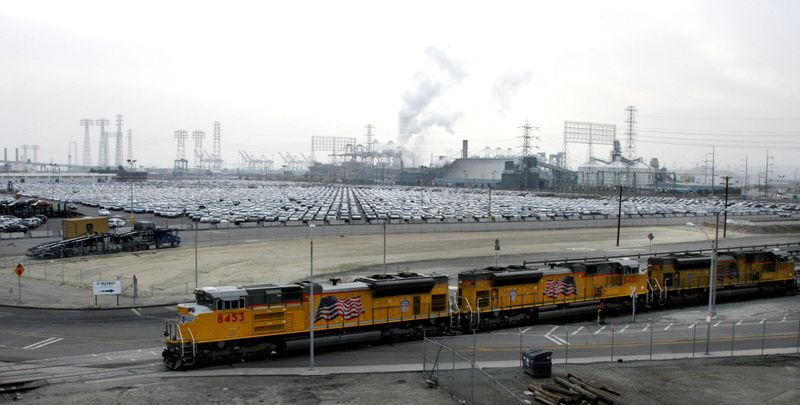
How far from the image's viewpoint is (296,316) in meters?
26.1

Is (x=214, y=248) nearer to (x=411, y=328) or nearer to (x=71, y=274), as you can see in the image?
(x=71, y=274)

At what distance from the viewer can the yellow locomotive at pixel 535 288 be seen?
30.9 meters

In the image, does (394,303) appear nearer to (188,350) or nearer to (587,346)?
(587,346)

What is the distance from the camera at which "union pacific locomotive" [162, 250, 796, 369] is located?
24.2 m

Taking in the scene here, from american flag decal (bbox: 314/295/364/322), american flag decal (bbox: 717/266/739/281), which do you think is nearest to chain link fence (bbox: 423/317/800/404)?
american flag decal (bbox: 314/295/364/322)

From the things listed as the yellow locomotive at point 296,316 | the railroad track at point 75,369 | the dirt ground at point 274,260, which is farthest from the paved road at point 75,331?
the yellow locomotive at point 296,316

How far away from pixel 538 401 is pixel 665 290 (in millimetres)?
20711

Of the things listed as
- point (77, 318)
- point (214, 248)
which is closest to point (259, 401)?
point (77, 318)

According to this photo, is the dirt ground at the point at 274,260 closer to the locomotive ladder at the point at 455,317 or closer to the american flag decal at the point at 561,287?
the american flag decal at the point at 561,287

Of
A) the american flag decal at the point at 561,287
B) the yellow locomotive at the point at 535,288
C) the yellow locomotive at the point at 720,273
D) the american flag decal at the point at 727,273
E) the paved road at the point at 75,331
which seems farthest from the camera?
the american flag decal at the point at 727,273

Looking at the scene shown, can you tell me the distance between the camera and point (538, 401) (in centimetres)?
2066

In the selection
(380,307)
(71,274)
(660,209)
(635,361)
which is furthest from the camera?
(660,209)

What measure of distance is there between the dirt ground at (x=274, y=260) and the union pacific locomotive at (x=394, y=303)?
1566 centimetres

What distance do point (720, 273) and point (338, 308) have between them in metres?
26.8
